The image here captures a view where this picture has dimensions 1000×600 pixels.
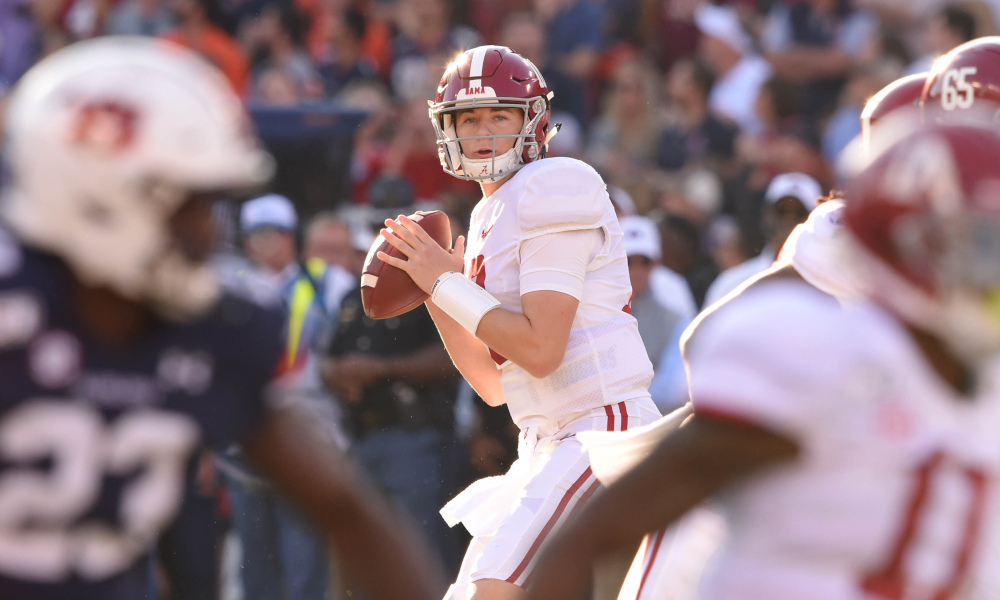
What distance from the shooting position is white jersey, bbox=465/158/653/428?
402cm

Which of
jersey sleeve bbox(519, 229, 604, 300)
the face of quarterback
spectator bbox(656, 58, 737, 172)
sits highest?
the face of quarterback

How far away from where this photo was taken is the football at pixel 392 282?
4230 mm

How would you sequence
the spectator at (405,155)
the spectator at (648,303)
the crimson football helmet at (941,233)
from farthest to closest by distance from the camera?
the spectator at (405,155) < the spectator at (648,303) < the crimson football helmet at (941,233)

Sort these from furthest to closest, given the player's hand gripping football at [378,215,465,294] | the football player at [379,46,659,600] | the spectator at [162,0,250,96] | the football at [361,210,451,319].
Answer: the spectator at [162,0,250,96], the football at [361,210,451,319], the player's hand gripping football at [378,215,465,294], the football player at [379,46,659,600]

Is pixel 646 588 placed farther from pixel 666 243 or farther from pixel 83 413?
pixel 666 243

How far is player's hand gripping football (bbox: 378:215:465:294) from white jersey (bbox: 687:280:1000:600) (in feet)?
6.85

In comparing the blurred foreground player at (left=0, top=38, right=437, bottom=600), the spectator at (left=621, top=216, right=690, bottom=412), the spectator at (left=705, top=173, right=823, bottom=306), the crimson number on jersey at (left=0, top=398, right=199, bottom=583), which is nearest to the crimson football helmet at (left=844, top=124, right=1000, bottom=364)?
the blurred foreground player at (left=0, top=38, right=437, bottom=600)

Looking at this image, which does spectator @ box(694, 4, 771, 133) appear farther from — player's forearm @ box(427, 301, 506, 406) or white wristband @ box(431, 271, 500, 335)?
white wristband @ box(431, 271, 500, 335)

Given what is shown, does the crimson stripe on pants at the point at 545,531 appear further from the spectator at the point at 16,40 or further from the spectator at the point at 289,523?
the spectator at the point at 16,40

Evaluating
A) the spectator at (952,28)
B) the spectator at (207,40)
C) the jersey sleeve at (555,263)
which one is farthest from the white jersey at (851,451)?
the spectator at (207,40)

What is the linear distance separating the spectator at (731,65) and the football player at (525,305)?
203 inches

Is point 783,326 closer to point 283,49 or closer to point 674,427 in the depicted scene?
point 674,427

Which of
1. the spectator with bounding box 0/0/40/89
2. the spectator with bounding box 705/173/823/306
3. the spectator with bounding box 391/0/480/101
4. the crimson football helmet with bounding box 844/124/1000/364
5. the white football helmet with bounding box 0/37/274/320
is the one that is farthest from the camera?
the spectator with bounding box 391/0/480/101

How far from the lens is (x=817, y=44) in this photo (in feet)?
32.1
